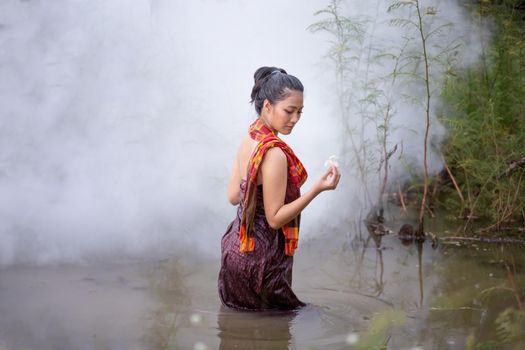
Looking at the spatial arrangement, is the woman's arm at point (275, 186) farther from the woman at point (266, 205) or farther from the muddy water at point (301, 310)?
the muddy water at point (301, 310)

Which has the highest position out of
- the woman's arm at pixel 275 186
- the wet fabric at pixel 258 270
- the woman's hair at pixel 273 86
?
the woman's hair at pixel 273 86

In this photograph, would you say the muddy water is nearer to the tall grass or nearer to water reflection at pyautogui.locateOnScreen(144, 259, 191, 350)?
water reflection at pyautogui.locateOnScreen(144, 259, 191, 350)

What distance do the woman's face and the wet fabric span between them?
1.06 ft

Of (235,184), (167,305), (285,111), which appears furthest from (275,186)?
(167,305)

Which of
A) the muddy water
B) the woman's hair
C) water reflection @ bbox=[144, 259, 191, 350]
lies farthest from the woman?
water reflection @ bbox=[144, 259, 191, 350]

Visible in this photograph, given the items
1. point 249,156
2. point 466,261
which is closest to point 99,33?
point 249,156

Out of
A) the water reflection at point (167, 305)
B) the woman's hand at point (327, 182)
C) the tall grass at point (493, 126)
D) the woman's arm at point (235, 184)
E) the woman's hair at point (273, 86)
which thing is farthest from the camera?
the tall grass at point (493, 126)

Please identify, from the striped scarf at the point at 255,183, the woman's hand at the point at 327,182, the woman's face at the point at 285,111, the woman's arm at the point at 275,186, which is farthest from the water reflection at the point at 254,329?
the woman's face at the point at 285,111

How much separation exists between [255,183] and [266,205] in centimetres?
12

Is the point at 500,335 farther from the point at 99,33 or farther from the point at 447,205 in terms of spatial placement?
the point at 99,33

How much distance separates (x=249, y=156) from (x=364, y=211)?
2838mm

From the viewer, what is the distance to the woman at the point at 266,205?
11.5 ft

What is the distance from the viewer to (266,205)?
3527mm

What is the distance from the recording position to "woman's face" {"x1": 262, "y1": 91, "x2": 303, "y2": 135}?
3.59m
